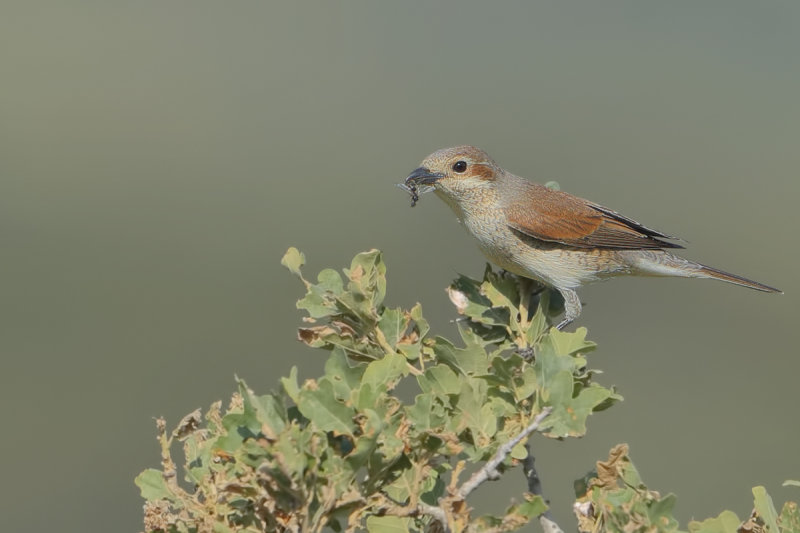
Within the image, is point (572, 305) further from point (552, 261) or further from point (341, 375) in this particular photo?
point (341, 375)

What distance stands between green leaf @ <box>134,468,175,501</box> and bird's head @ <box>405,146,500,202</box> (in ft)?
10.2

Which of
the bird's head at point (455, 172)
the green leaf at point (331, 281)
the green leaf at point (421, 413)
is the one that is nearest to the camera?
the green leaf at point (421, 413)

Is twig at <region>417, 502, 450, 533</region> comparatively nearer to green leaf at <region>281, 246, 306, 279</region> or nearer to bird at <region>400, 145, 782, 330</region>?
green leaf at <region>281, 246, 306, 279</region>

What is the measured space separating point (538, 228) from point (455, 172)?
0.62 m

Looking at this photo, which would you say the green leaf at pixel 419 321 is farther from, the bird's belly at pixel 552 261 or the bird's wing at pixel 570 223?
the bird's wing at pixel 570 223

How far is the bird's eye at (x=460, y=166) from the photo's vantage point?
574cm

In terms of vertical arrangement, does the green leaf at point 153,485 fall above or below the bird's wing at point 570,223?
below

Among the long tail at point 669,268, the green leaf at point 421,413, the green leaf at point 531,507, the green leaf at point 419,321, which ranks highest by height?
the long tail at point 669,268

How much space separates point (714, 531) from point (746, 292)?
2063 cm

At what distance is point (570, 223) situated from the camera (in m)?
6.04

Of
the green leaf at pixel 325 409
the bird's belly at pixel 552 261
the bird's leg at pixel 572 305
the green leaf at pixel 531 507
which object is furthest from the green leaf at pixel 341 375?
the bird's leg at pixel 572 305

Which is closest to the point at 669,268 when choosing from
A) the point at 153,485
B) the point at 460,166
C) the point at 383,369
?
the point at 460,166

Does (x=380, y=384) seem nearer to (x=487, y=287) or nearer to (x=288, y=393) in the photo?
(x=288, y=393)

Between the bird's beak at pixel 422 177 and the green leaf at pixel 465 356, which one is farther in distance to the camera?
the bird's beak at pixel 422 177
